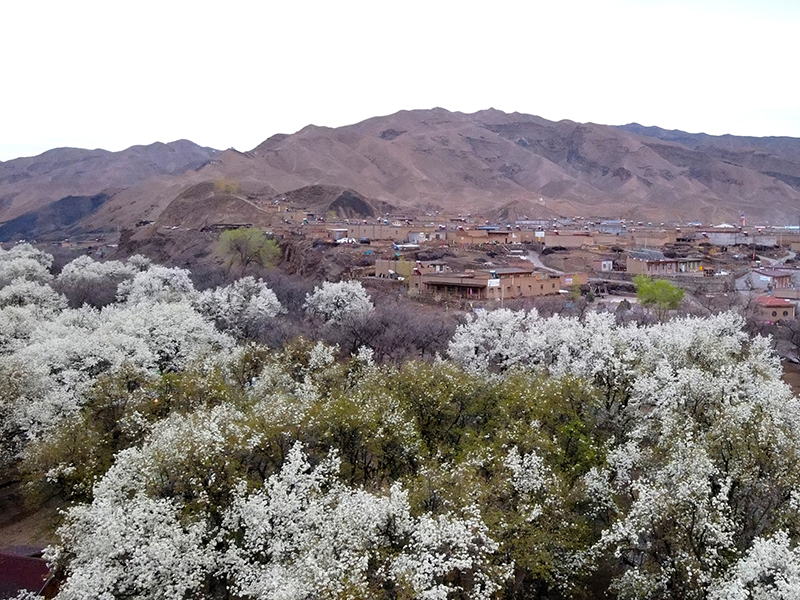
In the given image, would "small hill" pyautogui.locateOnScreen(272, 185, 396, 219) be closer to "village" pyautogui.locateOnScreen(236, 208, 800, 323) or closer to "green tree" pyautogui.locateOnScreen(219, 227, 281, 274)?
"village" pyautogui.locateOnScreen(236, 208, 800, 323)

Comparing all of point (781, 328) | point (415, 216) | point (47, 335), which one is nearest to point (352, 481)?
point (47, 335)

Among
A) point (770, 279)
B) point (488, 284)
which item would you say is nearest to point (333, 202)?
point (488, 284)

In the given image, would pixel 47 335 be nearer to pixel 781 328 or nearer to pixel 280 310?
pixel 280 310

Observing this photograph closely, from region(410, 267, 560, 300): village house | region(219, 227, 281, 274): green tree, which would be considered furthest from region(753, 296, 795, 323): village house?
region(219, 227, 281, 274): green tree

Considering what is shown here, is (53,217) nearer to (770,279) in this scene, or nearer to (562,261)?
(562,261)

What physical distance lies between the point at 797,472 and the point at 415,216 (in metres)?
98.3

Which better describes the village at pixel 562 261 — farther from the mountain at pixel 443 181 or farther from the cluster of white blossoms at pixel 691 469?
the cluster of white blossoms at pixel 691 469

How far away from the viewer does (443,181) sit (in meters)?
155

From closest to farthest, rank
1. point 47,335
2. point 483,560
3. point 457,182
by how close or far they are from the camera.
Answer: point 483,560 < point 47,335 < point 457,182

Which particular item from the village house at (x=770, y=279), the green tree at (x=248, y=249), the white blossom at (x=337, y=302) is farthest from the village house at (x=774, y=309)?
the green tree at (x=248, y=249)

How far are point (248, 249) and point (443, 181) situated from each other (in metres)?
97.3

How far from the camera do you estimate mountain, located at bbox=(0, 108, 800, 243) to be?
111m

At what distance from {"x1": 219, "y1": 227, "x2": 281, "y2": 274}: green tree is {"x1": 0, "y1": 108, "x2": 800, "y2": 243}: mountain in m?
17.6

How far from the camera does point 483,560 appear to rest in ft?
40.5
